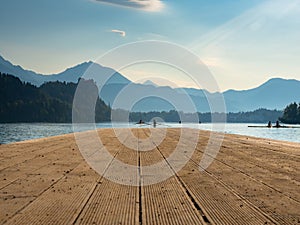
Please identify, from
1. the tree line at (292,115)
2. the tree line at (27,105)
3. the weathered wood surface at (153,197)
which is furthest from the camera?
the tree line at (27,105)

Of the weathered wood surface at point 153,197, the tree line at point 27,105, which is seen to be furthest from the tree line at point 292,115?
the weathered wood surface at point 153,197

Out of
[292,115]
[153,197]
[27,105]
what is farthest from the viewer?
[27,105]

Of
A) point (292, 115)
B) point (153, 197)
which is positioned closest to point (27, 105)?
point (292, 115)

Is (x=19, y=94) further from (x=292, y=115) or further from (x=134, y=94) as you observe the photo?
(x=134, y=94)

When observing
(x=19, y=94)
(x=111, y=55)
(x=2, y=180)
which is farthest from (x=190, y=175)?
(x=19, y=94)

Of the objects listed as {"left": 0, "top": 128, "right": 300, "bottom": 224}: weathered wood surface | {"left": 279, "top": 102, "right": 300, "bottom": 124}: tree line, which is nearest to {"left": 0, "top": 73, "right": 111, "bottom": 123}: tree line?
{"left": 279, "top": 102, "right": 300, "bottom": 124}: tree line

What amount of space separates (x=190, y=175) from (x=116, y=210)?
285 centimetres

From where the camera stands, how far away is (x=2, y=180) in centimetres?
638

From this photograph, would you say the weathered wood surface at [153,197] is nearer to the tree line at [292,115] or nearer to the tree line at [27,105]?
the tree line at [292,115]

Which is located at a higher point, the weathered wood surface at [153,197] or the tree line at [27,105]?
the tree line at [27,105]

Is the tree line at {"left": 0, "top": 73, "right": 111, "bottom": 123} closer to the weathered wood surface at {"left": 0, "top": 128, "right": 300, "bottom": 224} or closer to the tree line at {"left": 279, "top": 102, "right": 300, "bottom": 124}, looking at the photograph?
the tree line at {"left": 279, "top": 102, "right": 300, "bottom": 124}

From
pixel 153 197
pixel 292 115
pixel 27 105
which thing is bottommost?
pixel 153 197

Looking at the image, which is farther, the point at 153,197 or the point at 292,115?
the point at 292,115

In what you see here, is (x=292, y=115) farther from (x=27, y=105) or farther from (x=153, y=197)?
(x=153, y=197)
